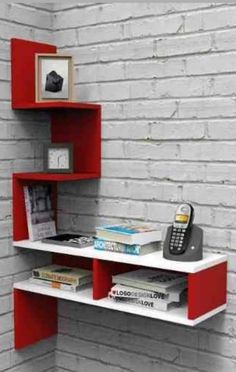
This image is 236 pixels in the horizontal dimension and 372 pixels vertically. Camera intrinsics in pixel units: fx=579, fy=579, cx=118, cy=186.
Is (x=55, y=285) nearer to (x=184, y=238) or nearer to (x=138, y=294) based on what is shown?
(x=138, y=294)

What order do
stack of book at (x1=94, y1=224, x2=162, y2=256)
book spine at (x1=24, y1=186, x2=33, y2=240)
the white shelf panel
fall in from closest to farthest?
1. the white shelf panel
2. stack of book at (x1=94, y1=224, x2=162, y2=256)
3. book spine at (x1=24, y1=186, x2=33, y2=240)

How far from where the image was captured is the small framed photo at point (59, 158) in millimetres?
1911

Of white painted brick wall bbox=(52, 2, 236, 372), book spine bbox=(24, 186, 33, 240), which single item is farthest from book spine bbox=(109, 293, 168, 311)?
book spine bbox=(24, 186, 33, 240)

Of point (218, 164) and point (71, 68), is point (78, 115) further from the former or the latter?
point (218, 164)

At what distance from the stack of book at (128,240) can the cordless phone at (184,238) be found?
81mm

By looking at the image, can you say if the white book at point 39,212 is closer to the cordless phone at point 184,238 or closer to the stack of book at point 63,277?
the stack of book at point 63,277

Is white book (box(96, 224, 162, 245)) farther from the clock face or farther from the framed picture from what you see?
the framed picture

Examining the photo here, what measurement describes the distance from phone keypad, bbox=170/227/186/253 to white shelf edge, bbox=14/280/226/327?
0.58 feet

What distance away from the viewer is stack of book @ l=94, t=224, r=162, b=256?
1.68m

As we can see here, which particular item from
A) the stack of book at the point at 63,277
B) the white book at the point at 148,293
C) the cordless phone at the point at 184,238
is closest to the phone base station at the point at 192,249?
the cordless phone at the point at 184,238

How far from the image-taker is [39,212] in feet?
6.56

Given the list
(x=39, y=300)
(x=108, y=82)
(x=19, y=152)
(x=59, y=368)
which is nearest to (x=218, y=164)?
(x=108, y=82)

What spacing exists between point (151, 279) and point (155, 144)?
428 millimetres

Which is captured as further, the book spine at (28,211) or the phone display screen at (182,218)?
the book spine at (28,211)
